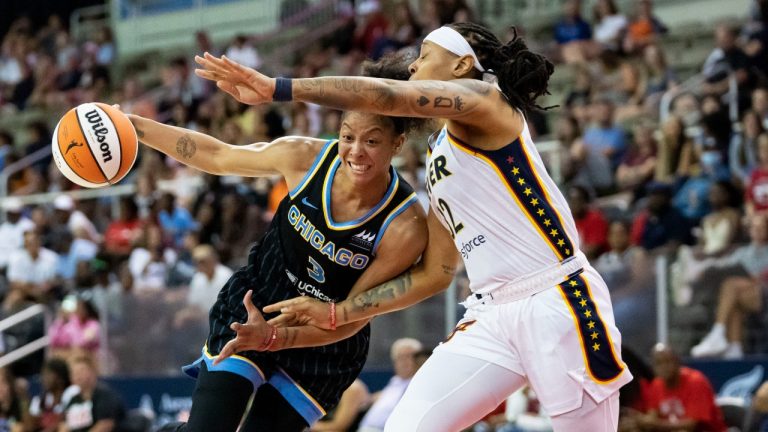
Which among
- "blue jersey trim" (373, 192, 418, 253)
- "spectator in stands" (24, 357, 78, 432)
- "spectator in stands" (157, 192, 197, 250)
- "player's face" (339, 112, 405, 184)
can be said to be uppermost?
"player's face" (339, 112, 405, 184)

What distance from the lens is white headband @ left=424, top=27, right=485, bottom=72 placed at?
5.44 meters

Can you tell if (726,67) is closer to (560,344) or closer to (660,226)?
(660,226)

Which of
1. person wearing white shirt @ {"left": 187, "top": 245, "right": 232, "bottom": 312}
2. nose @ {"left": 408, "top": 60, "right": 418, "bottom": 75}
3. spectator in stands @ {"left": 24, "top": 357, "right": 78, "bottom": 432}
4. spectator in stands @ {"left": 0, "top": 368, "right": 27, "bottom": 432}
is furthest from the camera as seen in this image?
person wearing white shirt @ {"left": 187, "top": 245, "right": 232, "bottom": 312}

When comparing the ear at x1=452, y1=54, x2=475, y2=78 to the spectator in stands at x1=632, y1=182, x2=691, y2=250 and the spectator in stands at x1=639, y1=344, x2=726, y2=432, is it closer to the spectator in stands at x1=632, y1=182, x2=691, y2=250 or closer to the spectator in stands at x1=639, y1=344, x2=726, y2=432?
the spectator in stands at x1=639, y1=344, x2=726, y2=432

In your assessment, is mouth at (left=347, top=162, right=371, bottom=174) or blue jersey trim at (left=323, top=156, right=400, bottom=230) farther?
blue jersey trim at (left=323, top=156, right=400, bottom=230)

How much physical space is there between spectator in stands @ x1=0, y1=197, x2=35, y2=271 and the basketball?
1093cm

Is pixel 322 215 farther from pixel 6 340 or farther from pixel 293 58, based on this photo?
pixel 293 58

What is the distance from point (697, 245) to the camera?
11.4m

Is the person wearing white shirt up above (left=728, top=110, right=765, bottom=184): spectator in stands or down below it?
below

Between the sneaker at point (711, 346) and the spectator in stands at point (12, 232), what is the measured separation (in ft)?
31.5

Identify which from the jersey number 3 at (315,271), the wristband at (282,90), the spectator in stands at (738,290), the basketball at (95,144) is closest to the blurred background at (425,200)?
the spectator in stands at (738,290)

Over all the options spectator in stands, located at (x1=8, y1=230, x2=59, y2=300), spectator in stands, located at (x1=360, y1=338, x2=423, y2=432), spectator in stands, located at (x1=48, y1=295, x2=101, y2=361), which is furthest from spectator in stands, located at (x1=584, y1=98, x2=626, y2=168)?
spectator in stands, located at (x1=8, y1=230, x2=59, y2=300)

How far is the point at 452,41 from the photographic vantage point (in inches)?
214

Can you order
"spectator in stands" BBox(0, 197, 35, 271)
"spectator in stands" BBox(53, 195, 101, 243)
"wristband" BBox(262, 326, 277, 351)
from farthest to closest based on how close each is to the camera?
"spectator in stands" BBox(0, 197, 35, 271), "spectator in stands" BBox(53, 195, 101, 243), "wristband" BBox(262, 326, 277, 351)
